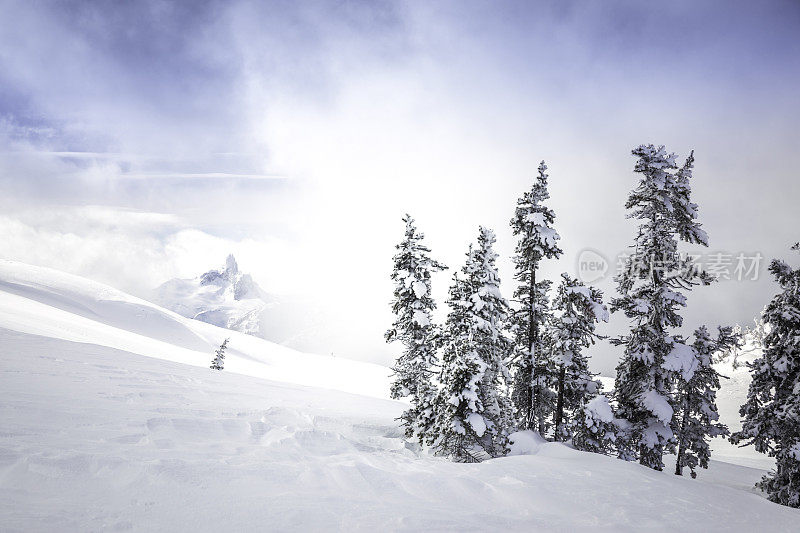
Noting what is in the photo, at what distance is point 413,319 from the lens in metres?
18.1

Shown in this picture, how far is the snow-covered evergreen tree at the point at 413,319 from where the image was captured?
18.1 meters

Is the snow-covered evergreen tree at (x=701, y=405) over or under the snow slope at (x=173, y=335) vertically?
over

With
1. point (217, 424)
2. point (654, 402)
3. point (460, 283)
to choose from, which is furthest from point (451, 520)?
point (654, 402)

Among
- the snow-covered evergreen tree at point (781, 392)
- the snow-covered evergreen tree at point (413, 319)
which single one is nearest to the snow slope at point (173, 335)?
the snow-covered evergreen tree at point (413, 319)

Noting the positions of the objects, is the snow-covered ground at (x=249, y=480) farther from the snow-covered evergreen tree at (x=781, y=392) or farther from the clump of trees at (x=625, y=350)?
the snow-covered evergreen tree at (x=781, y=392)

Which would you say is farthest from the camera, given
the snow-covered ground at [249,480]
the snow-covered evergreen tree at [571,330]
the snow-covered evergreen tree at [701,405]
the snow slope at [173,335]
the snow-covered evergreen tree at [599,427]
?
the snow slope at [173,335]

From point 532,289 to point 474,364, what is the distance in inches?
253

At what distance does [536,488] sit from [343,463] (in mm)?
4534

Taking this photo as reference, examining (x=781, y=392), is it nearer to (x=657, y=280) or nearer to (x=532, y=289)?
(x=657, y=280)

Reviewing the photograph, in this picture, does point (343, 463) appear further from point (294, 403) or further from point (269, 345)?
point (269, 345)

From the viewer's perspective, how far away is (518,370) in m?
20.4

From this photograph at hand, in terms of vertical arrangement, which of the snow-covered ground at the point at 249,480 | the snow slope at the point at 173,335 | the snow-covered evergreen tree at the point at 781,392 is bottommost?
the snow slope at the point at 173,335

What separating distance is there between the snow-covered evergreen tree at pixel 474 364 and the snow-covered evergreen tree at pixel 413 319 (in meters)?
2.32

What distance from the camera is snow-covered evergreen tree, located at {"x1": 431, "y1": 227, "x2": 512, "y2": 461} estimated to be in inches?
575
